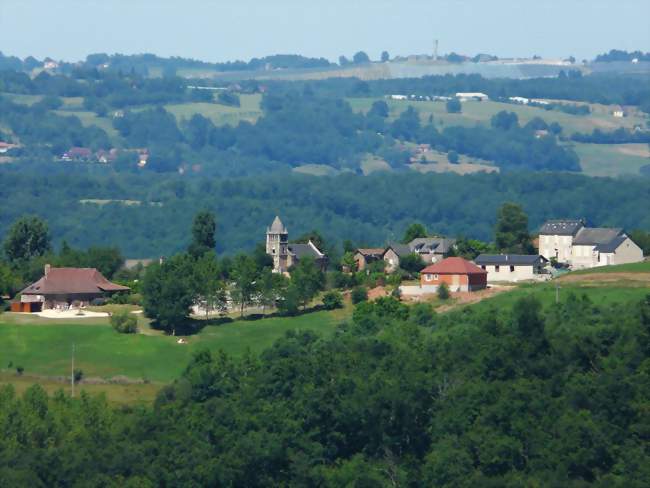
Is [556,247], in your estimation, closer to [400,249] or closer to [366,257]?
[400,249]

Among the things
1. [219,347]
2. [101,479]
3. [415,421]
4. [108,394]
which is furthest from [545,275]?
[101,479]

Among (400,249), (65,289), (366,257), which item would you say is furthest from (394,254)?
(65,289)

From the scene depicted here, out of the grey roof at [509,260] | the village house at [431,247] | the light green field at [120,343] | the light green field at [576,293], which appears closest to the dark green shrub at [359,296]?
the light green field at [120,343]

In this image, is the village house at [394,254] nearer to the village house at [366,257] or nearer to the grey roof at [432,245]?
the village house at [366,257]

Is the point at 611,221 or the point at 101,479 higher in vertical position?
the point at 101,479

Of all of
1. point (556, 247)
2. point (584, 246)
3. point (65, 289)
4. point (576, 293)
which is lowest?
point (65, 289)

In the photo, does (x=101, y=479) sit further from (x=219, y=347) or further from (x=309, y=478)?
(x=219, y=347)

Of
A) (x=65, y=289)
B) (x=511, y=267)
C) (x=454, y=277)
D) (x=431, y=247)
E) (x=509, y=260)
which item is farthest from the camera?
(x=431, y=247)
